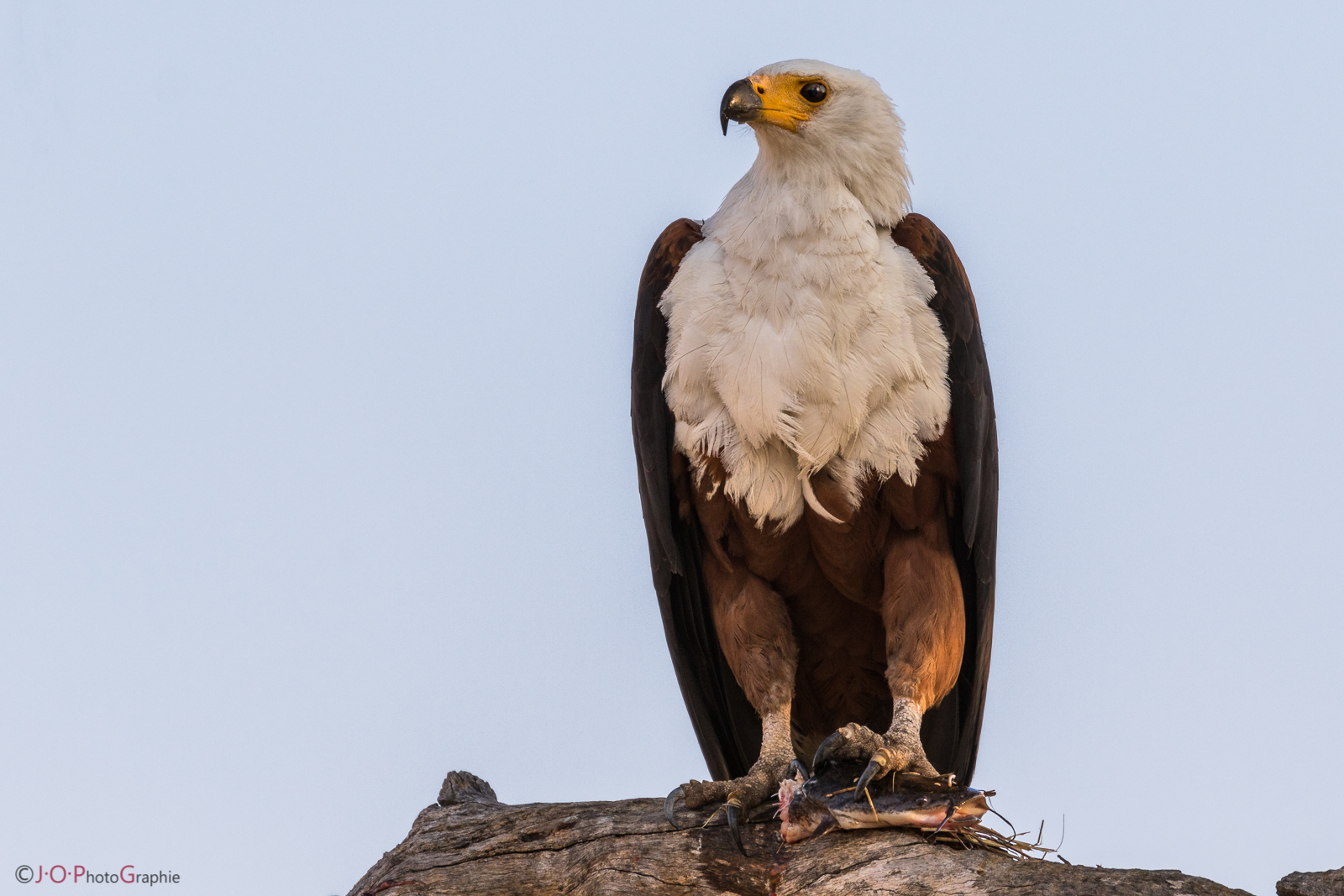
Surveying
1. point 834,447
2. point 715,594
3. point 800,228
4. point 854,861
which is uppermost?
point 800,228

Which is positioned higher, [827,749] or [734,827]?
[827,749]

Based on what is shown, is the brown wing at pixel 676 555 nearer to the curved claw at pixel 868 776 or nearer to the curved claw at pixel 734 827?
the curved claw at pixel 734 827

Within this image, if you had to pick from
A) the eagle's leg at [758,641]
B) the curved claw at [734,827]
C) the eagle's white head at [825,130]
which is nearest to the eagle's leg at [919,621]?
the eagle's leg at [758,641]

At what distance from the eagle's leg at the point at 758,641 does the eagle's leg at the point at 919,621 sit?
19.1 inches

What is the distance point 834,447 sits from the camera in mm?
5605

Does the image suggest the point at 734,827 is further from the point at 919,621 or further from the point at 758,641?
the point at 919,621

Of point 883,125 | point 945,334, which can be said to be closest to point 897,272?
point 945,334

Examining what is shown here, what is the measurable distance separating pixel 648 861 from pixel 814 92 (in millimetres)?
3568

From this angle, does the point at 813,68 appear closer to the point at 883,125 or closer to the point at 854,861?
the point at 883,125

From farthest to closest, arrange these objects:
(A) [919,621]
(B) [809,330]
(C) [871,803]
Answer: (A) [919,621] < (B) [809,330] < (C) [871,803]

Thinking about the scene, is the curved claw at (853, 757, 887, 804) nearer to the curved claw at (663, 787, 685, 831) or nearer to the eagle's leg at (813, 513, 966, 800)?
the eagle's leg at (813, 513, 966, 800)

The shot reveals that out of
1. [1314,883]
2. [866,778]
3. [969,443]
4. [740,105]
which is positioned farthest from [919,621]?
[740,105]

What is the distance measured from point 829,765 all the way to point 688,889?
0.72 metres

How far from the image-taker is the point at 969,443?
232 inches
